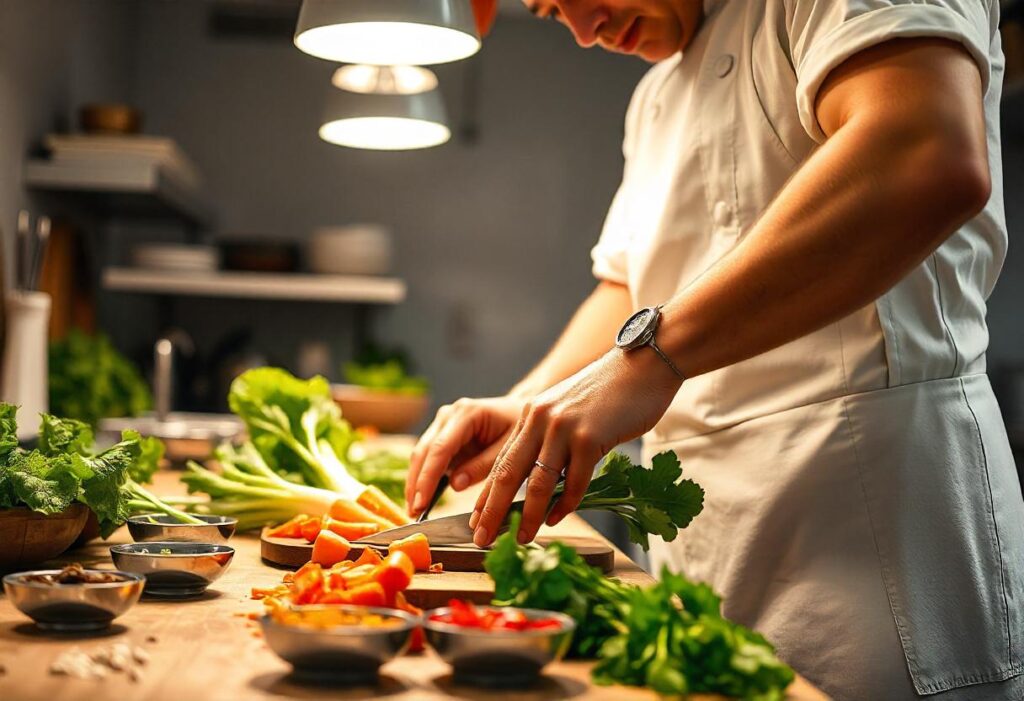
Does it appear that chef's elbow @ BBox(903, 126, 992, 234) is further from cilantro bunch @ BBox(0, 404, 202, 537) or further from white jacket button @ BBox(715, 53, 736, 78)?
cilantro bunch @ BBox(0, 404, 202, 537)

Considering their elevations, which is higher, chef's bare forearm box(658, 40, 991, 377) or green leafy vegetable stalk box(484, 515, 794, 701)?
chef's bare forearm box(658, 40, 991, 377)

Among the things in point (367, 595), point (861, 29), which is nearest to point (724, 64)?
point (861, 29)

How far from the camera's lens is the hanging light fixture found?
2.38m

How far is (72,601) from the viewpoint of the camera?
921 mm

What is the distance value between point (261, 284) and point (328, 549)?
3.05 meters

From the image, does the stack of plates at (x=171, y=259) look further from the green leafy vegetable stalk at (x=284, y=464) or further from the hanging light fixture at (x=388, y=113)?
the green leafy vegetable stalk at (x=284, y=464)

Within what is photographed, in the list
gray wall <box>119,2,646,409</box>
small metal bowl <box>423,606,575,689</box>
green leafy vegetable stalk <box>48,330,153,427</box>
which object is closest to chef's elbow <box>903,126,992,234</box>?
small metal bowl <box>423,606,575,689</box>

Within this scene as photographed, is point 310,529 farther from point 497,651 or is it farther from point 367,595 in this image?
point 497,651

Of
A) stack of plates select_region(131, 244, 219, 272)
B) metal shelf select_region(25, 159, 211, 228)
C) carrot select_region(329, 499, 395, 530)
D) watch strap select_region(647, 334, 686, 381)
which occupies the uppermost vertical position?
metal shelf select_region(25, 159, 211, 228)

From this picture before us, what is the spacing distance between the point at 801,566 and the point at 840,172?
539mm

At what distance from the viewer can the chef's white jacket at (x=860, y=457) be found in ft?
4.18

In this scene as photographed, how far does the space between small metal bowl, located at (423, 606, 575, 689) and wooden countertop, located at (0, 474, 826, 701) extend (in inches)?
0.6

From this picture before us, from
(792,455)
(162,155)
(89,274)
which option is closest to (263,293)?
(89,274)

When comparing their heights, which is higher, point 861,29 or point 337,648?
point 861,29
